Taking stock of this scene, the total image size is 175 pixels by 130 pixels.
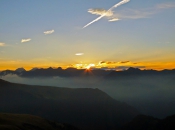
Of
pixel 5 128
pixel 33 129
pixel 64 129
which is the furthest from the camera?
pixel 64 129

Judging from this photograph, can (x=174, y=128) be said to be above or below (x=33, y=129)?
below

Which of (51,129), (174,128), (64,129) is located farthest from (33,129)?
(174,128)

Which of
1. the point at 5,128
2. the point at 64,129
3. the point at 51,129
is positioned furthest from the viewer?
the point at 64,129

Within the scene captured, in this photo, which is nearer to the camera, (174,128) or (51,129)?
(51,129)

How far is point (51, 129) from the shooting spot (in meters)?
174

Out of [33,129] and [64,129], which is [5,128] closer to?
[33,129]

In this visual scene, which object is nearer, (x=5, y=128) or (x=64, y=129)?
(x=5, y=128)

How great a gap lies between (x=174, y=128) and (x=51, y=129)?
105 metres

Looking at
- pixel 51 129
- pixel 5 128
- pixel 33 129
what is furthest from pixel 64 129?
pixel 5 128

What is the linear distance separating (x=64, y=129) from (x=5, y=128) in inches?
3419

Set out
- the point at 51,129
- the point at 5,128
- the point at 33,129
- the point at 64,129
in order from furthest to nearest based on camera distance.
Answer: the point at 64,129, the point at 51,129, the point at 33,129, the point at 5,128

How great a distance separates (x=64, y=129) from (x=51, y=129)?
2523 cm

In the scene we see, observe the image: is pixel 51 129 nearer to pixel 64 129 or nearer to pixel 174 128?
pixel 64 129

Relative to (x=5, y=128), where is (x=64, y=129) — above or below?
below
